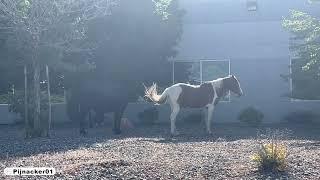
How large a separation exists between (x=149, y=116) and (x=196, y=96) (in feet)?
19.1

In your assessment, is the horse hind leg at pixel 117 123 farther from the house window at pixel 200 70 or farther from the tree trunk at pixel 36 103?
the house window at pixel 200 70

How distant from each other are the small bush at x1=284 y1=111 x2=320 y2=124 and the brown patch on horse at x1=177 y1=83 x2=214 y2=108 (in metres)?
6.42

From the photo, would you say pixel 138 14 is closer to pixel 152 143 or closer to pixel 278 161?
pixel 152 143

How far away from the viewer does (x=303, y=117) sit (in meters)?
22.6

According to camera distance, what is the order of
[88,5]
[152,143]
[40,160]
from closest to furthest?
[40,160]
[152,143]
[88,5]

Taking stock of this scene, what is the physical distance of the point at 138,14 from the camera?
69.7 feet

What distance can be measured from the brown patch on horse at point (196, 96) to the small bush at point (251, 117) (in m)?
3.88

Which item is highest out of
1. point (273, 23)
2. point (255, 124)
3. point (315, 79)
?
point (273, 23)

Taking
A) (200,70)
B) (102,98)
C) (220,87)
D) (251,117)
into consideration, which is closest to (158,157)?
(220,87)

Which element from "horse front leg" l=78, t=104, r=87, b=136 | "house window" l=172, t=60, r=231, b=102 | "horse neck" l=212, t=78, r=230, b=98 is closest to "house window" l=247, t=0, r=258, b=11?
"house window" l=172, t=60, r=231, b=102

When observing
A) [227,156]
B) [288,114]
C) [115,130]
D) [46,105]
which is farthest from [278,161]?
[288,114]

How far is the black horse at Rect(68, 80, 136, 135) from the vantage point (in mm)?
18078

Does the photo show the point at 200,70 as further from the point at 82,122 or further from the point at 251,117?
the point at 82,122

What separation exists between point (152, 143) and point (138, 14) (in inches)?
321
